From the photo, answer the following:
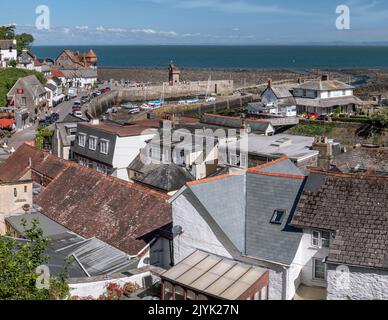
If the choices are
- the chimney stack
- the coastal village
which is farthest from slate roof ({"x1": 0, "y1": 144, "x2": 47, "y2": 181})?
the chimney stack

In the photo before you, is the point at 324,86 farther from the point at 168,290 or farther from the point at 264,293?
the point at 168,290

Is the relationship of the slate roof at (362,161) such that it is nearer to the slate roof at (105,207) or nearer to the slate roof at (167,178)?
the slate roof at (167,178)

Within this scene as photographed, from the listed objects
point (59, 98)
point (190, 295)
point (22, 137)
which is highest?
point (59, 98)

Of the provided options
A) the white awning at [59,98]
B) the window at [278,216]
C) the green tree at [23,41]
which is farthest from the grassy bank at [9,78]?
the window at [278,216]

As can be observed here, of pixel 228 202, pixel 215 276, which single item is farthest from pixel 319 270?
pixel 215 276

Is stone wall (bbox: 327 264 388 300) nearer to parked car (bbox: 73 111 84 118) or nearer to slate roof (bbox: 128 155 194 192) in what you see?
slate roof (bbox: 128 155 194 192)
